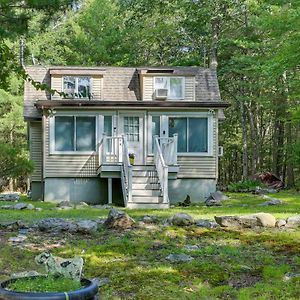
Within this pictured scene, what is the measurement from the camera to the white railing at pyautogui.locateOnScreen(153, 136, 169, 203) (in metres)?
14.6

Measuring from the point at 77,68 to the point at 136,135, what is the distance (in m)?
3.27

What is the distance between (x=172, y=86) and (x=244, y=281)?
13.4 metres

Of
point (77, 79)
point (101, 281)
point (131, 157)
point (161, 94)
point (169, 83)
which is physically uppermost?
point (77, 79)

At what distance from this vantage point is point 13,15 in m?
10.2

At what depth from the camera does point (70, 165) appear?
1728 cm

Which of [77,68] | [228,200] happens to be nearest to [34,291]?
[228,200]

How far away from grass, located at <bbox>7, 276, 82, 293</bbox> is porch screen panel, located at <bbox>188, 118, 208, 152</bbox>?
14.0 meters

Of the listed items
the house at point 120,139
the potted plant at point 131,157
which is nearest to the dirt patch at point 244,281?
the house at point 120,139

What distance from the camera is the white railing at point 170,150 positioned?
54.1ft

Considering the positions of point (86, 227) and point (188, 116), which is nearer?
point (86, 227)

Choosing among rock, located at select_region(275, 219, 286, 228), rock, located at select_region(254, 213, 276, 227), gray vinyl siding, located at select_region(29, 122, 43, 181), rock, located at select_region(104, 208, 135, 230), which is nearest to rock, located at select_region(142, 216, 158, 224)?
rock, located at select_region(104, 208, 135, 230)

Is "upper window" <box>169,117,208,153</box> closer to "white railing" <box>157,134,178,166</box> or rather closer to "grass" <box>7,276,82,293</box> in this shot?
"white railing" <box>157,134,178,166</box>

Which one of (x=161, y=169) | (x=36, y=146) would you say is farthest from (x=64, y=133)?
(x=161, y=169)

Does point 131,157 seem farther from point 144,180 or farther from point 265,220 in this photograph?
point 265,220
